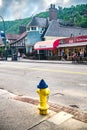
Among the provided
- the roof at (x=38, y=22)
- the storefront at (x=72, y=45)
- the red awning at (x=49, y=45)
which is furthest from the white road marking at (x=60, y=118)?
the roof at (x=38, y=22)

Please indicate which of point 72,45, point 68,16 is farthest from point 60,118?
point 68,16

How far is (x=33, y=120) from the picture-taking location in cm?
588

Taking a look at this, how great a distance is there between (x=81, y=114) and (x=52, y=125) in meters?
1.10

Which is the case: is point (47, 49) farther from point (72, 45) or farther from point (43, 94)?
point (43, 94)

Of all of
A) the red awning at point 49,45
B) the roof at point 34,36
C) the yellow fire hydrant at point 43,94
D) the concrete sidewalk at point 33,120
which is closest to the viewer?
the concrete sidewalk at point 33,120

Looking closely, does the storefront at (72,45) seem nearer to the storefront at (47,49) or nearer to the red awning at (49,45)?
the red awning at (49,45)

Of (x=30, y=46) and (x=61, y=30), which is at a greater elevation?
(x=61, y=30)

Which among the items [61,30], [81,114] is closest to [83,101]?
[81,114]

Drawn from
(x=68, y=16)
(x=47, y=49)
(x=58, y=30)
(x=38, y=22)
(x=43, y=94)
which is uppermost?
(x=68, y=16)

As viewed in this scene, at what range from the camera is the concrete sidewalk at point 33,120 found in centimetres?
547

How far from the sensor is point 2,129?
548 cm

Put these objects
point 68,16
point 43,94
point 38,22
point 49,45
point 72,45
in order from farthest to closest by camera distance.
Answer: point 68,16 → point 38,22 → point 49,45 → point 72,45 → point 43,94

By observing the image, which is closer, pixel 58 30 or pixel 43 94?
pixel 43 94

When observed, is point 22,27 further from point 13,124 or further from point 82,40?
point 13,124
